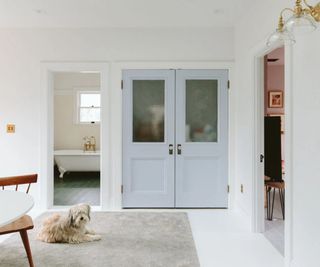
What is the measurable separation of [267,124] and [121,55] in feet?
7.37

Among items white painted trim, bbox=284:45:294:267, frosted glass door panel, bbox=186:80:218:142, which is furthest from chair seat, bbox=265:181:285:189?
white painted trim, bbox=284:45:294:267

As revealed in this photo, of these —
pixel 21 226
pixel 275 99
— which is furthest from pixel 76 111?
pixel 21 226

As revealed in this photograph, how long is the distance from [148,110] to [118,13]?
136cm

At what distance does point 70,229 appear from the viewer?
9.72 feet

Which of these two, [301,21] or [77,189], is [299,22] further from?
[77,189]

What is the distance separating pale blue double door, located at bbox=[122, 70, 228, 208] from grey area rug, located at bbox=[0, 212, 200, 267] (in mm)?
659

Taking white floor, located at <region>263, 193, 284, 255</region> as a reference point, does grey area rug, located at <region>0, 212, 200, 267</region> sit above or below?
above

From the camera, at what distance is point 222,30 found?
4.21 m

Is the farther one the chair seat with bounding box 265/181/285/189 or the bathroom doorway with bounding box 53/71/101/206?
the bathroom doorway with bounding box 53/71/101/206

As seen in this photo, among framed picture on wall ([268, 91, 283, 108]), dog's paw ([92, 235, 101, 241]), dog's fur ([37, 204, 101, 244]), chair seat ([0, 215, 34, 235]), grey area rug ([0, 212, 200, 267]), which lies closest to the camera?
chair seat ([0, 215, 34, 235])

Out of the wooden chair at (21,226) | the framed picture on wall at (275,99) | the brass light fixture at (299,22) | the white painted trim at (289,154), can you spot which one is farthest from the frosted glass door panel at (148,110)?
the framed picture on wall at (275,99)

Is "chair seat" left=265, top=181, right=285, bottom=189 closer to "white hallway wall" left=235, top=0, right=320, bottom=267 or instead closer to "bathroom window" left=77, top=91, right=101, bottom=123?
"white hallway wall" left=235, top=0, right=320, bottom=267

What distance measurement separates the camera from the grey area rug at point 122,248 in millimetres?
2568

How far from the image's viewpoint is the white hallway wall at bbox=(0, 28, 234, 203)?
4195mm
